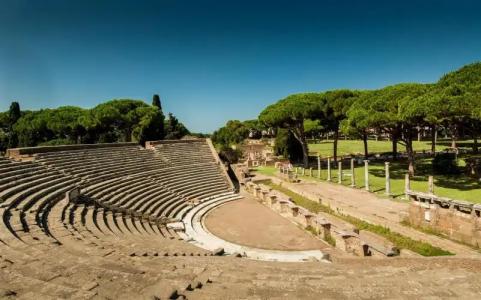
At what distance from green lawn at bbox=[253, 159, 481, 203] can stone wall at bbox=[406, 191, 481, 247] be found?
14.0 ft

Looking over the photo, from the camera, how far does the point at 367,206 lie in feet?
62.6

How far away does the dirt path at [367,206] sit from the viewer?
12978 millimetres

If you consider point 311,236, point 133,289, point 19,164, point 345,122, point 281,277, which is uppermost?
point 345,122

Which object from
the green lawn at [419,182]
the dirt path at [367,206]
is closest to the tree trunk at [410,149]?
the green lawn at [419,182]

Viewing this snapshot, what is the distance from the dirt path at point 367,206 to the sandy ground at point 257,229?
3095mm

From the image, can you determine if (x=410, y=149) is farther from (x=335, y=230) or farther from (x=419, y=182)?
(x=335, y=230)

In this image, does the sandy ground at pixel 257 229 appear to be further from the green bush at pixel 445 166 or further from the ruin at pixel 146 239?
the green bush at pixel 445 166

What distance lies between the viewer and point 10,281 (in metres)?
5.91

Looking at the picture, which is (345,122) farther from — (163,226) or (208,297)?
(208,297)

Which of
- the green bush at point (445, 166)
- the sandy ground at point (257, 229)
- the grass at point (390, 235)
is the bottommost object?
the sandy ground at point (257, 229)

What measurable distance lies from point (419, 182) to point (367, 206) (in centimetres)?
727

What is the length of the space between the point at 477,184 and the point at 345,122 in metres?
10.9

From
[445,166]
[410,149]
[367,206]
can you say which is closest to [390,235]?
[367,206]

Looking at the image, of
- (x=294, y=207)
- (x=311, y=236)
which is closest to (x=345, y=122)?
(x=294, y=207)
